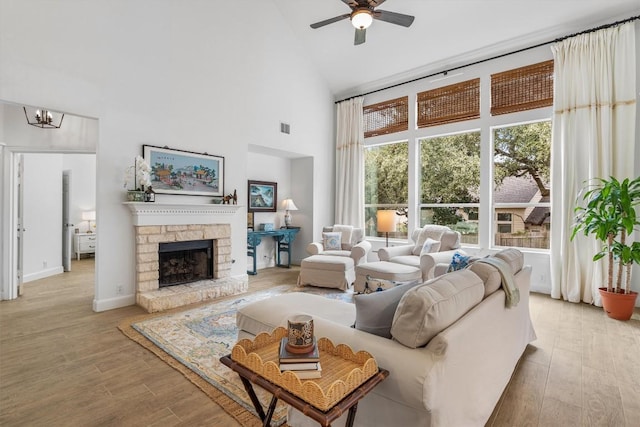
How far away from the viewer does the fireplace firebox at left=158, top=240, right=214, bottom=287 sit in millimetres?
4309

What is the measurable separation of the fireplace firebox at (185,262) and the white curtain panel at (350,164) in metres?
2.95

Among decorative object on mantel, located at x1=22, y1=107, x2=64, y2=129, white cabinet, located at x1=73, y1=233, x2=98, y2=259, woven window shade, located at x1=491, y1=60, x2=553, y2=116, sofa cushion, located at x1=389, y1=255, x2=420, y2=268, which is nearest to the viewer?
decorative object on mantel, located at x1=22, y1=107, x2=64, y2=129

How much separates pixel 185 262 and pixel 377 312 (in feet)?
12.6

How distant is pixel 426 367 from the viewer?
4.06 feet

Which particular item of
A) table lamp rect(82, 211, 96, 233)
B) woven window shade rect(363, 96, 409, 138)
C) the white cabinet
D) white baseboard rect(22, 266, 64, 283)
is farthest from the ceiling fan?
table lamp rect(82, 211, 96, 233)

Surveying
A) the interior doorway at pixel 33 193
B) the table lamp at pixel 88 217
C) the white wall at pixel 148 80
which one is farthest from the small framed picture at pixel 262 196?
the table lamp at pixel 88 217

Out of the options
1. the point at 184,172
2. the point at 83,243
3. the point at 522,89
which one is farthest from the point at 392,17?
the point at 83,243

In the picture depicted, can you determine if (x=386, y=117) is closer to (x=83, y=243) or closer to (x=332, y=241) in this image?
(x=332, y=241)

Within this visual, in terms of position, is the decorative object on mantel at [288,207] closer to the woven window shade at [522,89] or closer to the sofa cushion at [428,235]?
the sofa cushion at [428,235]

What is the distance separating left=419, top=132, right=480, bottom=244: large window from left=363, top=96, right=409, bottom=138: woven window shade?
0.57 metres

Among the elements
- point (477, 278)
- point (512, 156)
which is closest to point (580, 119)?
point (512, 156)

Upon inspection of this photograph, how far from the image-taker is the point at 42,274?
5.26 meters

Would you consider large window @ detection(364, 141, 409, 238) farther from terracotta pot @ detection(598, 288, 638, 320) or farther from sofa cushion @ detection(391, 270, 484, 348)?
sofa cushion @ detection(391, 270, 484, 348)

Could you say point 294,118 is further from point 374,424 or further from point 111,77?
point 374,424
